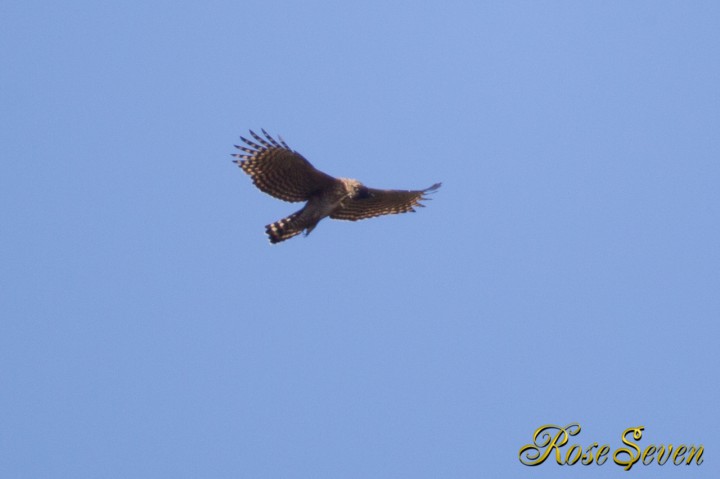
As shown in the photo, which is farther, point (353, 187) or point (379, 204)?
point (379, 204)

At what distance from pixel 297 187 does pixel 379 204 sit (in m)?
1.61

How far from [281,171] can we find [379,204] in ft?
6.58

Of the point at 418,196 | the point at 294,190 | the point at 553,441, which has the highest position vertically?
the point at 418,196

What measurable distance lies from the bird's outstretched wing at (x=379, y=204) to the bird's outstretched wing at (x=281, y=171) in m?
0.73

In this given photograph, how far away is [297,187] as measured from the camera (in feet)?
56.9

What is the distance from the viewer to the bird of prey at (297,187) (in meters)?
16.8

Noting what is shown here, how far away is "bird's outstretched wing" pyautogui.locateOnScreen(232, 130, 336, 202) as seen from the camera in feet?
54.7

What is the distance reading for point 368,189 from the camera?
17.5 m

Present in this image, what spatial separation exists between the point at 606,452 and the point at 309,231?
223 inches

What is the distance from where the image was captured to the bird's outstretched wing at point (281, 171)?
16.7 m

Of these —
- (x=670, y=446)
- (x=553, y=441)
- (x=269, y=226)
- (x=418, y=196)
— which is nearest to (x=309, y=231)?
(x=269, y=226)

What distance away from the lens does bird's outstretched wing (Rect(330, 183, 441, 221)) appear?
58.1 feet

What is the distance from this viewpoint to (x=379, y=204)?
59.8ft

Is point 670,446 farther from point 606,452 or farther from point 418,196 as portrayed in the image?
point 418,196
